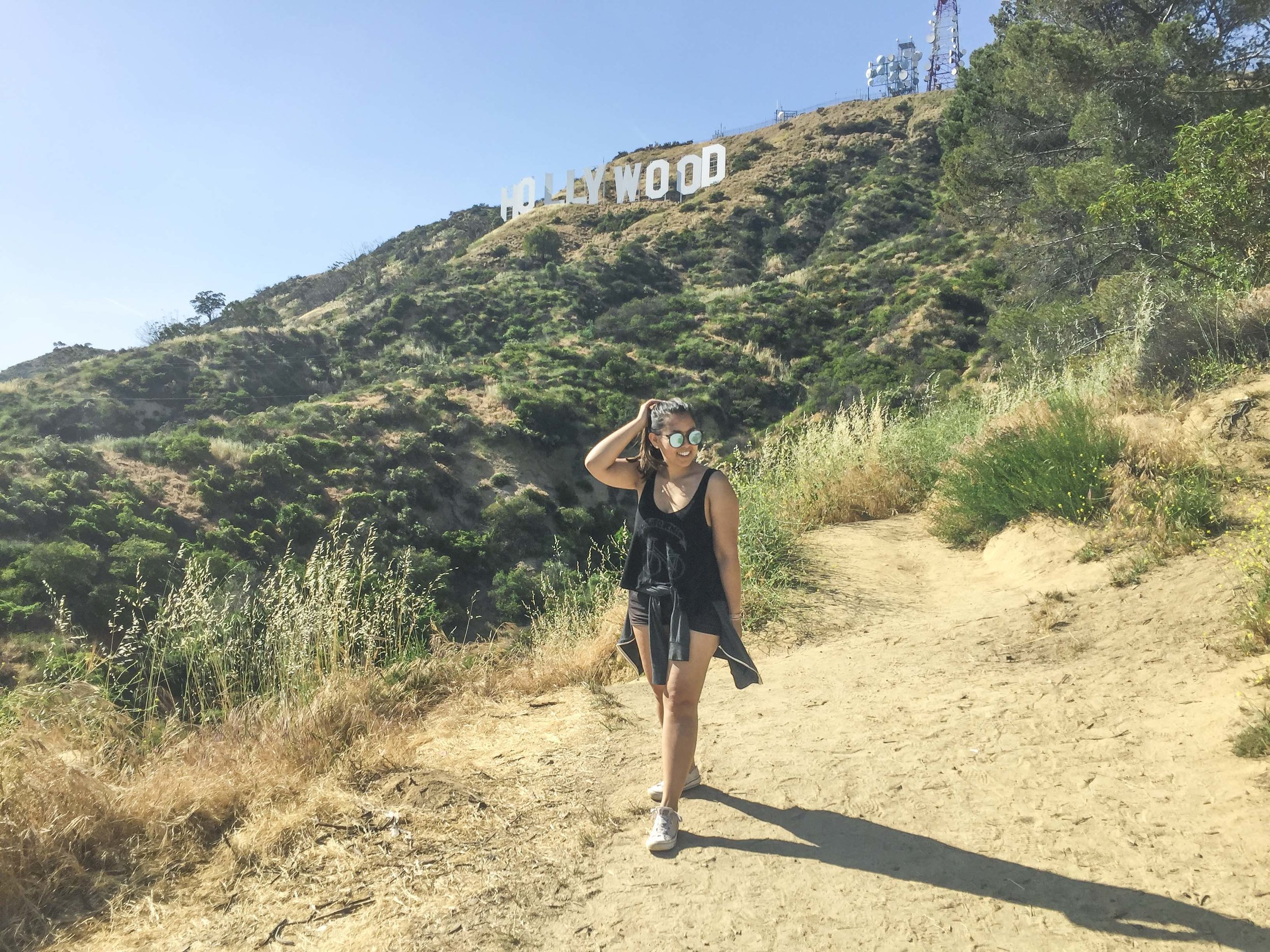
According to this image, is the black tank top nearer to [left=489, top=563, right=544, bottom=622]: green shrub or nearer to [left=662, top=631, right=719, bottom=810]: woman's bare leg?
[left=662, top=631, right=719, bottom=810]: woman's bare leg

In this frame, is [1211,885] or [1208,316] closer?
[1211,885]

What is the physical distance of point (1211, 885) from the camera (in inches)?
95.9

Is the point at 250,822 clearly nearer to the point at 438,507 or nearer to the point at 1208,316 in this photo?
the point at 1208,316

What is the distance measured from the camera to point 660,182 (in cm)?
5378

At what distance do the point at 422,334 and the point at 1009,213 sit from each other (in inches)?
966

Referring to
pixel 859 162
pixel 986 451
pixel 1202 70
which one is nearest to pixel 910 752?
pixel 986 451

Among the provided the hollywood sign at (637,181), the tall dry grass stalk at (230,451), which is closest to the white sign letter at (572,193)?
the hollywood sign at (637,181)

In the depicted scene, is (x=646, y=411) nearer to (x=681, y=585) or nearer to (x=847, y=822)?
(x=681, y=585)

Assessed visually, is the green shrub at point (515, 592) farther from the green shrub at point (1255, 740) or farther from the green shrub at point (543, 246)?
the green shrub at point (543, 246)

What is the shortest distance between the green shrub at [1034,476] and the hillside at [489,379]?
206 inches

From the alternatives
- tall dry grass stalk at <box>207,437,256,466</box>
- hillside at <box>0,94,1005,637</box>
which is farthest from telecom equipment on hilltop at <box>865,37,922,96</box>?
tall dry grass stalk at <box>207,437,256,466</box>

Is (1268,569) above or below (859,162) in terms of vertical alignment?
below

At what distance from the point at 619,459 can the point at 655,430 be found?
0.94 feet

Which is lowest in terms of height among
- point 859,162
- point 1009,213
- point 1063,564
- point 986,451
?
point 1063,564
